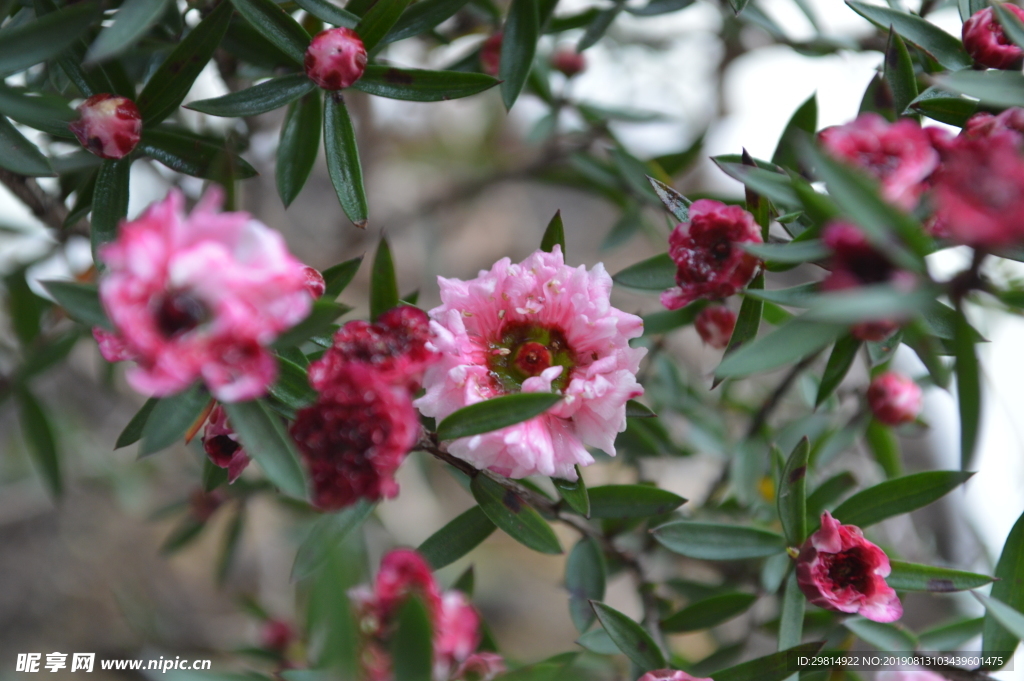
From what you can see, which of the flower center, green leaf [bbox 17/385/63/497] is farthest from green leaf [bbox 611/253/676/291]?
green leaf [bbox 17/385/63/497]

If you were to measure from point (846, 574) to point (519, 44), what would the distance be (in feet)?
1.97

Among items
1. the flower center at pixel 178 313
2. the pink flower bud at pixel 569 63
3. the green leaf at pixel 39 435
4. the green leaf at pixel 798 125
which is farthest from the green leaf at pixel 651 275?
the green leaf at pixel 39 435

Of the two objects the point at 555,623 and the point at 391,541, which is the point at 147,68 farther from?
the point at 555,623

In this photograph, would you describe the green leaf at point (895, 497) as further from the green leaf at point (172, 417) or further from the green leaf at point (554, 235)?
the green leaf at point (172, 417)

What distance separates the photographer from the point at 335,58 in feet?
1.93

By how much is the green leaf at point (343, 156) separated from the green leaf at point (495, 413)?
0.73ft

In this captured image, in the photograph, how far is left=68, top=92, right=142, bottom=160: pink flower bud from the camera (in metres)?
0.57

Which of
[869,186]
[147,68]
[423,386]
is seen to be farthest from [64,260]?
[869,186]

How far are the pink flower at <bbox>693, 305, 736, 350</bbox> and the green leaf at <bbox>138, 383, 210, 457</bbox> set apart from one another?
0.53 metres

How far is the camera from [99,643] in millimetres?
1496

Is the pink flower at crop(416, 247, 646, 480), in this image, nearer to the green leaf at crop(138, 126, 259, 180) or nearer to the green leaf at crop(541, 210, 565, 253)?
the green leaf at crop(541, 210, 565, 253)

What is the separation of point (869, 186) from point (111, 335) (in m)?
0.48

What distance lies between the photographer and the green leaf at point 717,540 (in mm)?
653

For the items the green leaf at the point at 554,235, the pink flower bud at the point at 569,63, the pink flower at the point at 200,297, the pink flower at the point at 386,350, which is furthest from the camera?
the pink flower bud at the point at 569,63
